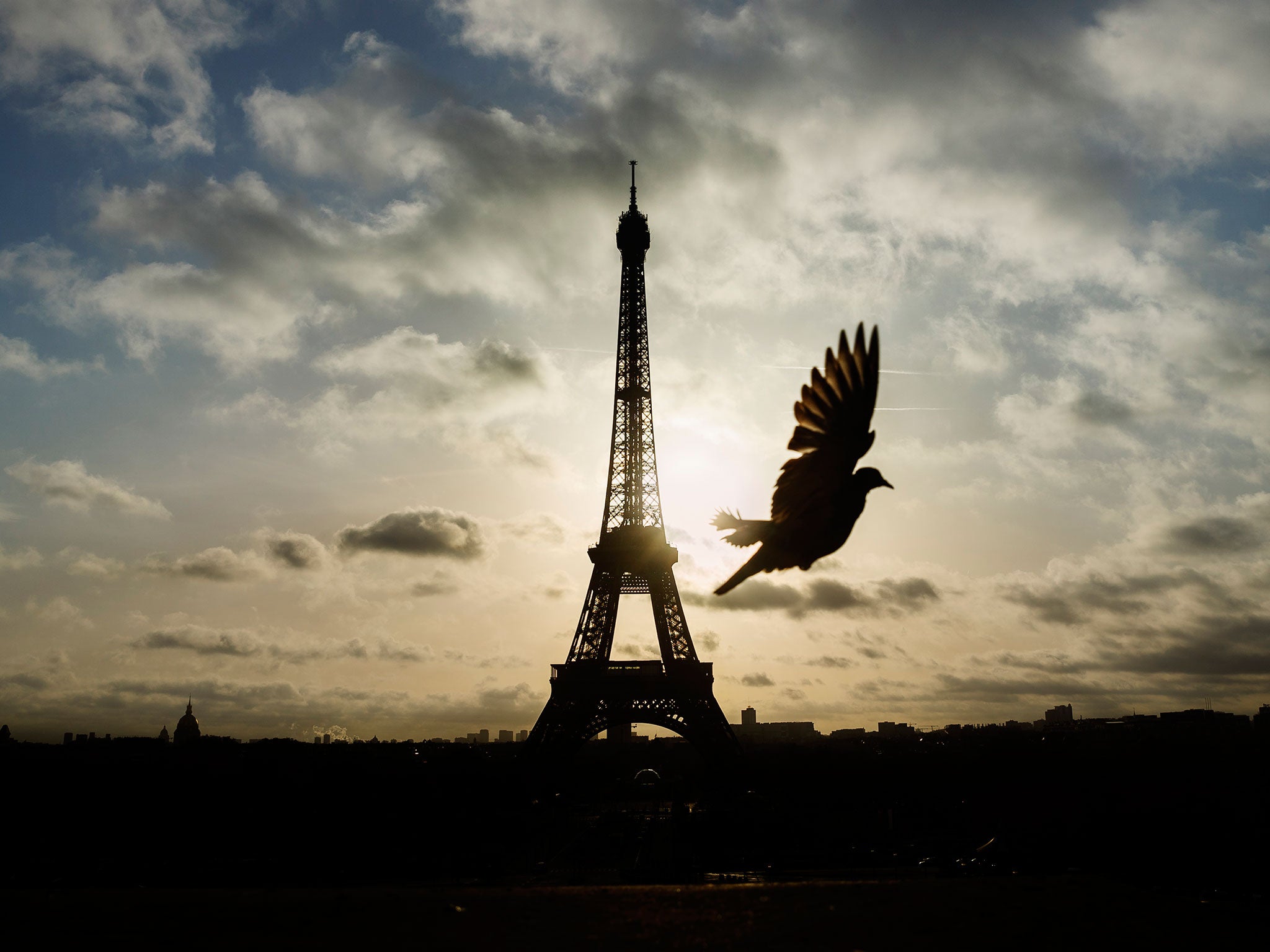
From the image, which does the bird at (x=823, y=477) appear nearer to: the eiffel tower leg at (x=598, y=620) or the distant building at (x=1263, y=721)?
the eiffel tower leg at (x=598, y=620)

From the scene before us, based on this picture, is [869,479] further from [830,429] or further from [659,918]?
[659,918]

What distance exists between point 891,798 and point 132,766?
3904cm

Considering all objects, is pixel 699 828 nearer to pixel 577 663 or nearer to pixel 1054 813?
pixel 577 663

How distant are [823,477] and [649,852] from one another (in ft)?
104

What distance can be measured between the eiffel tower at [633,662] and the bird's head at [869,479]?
37.6 m

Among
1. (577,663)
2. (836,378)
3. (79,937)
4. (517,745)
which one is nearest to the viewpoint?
(836,378)

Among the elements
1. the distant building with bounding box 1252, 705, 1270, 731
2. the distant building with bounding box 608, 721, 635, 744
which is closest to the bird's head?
the distant building with bounding box 1252, 705, 1270, 731

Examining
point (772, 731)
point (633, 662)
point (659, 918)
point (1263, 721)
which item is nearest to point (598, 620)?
point (633, 662)

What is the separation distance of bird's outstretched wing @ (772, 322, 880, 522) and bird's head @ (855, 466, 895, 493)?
0.07 m

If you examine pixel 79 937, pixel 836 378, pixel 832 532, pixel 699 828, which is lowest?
pixel 699 828

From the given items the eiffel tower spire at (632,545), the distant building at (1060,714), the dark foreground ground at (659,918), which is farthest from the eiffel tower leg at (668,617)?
the distant building at (1060,714)

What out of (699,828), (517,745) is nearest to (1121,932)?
(699,828)

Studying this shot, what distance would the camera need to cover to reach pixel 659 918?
759 centimetres

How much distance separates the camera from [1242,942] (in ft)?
22.9
